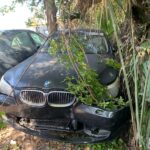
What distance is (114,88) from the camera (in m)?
4.17

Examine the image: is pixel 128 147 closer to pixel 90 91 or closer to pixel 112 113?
pixel 112 113

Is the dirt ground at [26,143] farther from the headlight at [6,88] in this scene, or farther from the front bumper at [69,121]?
the headlight at [6,88]

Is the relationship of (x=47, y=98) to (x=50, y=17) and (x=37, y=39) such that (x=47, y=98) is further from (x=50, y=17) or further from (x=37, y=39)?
(x=50, y=17)

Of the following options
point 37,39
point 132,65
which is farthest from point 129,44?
point 37,39

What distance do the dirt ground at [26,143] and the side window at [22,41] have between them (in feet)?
10.7

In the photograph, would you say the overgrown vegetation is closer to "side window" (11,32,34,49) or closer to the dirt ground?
the dirt ground

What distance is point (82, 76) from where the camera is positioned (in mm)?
Answer: 3893

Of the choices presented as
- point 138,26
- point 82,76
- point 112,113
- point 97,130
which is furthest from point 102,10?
point 97,130

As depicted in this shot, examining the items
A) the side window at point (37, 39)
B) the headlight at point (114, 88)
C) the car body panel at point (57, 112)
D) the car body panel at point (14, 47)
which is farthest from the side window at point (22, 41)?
the headlight at point (114, 88)

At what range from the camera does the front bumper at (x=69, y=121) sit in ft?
12.2

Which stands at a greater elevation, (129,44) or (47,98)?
(129,44)

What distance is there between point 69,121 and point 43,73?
0.80 m

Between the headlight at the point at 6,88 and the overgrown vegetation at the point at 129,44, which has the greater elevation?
the overgrown vegetation at the point at 129,44

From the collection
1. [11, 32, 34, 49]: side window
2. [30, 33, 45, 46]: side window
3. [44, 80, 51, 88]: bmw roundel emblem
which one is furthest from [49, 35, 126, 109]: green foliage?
[30, 33, 45, 46]: side window
